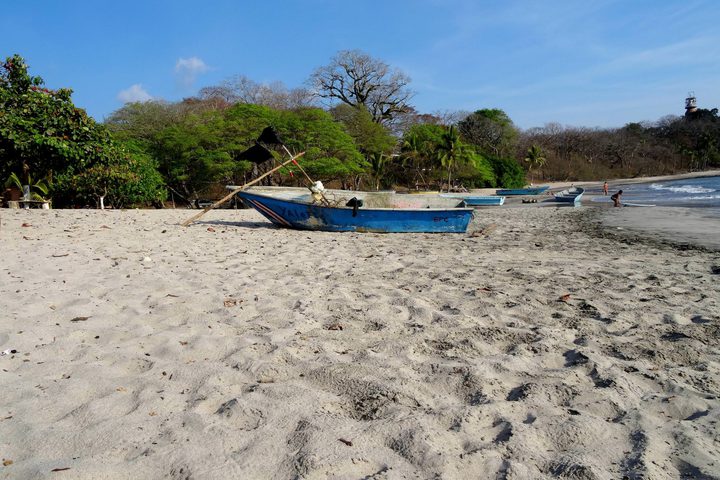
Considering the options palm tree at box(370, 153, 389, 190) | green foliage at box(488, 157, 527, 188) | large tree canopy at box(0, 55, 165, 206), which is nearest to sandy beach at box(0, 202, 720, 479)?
large tree canopy at box(0, 55, 165, 206)

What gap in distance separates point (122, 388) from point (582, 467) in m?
2.11

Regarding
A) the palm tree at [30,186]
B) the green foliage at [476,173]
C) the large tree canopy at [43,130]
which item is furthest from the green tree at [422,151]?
the large tree canopy at [43,130]

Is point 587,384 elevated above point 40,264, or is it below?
below

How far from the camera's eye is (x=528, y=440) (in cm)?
189

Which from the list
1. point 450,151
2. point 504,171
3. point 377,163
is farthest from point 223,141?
point 504,171

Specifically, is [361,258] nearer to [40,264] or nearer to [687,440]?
[40,264]

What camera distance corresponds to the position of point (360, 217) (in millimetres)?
9719

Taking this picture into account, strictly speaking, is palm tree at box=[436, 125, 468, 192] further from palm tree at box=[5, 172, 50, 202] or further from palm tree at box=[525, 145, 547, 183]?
palm tree at box=[5, 172, 50, 202]

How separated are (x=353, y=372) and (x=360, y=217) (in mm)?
7313

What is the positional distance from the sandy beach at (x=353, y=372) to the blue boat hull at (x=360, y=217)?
Answer: 442 cm

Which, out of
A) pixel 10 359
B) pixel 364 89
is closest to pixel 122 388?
→ pixel 10 359

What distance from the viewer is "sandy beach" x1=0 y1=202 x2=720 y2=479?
177 cm

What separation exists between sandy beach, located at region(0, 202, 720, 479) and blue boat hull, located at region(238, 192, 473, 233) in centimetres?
442

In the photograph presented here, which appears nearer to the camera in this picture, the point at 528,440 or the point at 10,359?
the point at 528,440
